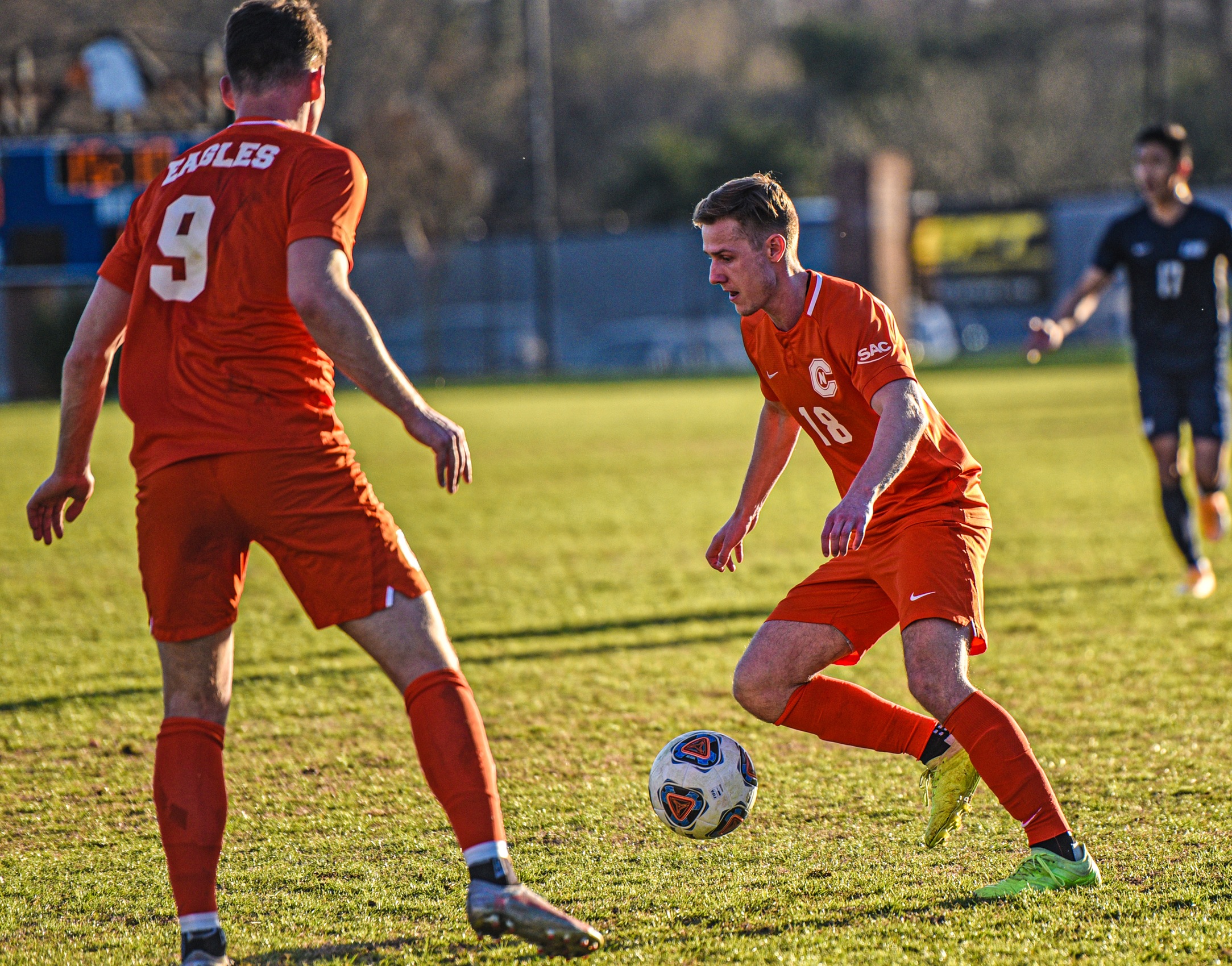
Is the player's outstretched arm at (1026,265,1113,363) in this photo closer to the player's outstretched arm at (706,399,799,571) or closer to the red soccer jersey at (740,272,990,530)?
the player's outstretched arm at (706,399,799,571)

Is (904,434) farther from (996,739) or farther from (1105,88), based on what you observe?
(1105,88)

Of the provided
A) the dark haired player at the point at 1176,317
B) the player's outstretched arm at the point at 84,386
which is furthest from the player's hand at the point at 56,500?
the dark haired player at the point at 1176,317

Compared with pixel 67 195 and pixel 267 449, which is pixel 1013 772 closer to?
pixel 267 449

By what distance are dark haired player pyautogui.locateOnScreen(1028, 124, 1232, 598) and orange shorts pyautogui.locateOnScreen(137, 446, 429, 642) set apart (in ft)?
16.5

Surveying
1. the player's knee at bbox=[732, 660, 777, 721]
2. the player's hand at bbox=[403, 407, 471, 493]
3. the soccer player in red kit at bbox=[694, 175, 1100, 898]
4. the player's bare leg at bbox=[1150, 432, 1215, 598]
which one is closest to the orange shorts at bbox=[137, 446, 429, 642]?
the player's hand at bbox=[403, 407, 471, 493]

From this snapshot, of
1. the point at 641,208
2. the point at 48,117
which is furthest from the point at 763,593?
the point at 641,208

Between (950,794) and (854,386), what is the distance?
1093mm

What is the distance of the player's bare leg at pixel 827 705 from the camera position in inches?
149

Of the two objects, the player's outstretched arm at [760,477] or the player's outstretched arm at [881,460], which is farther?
the player's outstretched arm at [760,477]

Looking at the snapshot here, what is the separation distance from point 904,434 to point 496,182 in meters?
50.3

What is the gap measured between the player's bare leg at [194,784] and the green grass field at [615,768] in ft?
0.55

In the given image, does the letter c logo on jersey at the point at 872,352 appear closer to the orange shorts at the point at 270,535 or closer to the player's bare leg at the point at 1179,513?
the orange shorts at the point at 270,535

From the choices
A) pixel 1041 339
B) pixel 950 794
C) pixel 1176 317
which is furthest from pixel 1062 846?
pixel 1176 317

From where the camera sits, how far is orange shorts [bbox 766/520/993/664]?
3.48 metres
